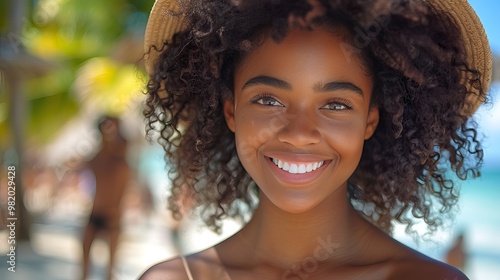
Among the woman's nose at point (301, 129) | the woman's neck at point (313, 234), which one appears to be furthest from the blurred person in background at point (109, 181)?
the woman's nose at point (301, 129)

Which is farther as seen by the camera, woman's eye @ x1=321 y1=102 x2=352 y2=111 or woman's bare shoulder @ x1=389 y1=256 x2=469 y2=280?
woman's eye @ x1=321 y1=102 x2=352 y2=111

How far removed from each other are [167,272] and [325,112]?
723mm

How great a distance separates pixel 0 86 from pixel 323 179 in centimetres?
856

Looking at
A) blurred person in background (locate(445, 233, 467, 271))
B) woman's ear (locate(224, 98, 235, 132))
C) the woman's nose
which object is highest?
the woman's nose

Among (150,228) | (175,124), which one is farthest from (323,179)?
(150,228)

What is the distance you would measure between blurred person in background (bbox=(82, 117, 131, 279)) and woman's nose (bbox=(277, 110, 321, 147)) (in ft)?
16.1

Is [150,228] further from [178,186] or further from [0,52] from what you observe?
[178,186]

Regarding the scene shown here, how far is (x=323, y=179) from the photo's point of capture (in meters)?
2.06

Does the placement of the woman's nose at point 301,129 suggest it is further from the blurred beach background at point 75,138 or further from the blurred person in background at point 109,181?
the blurred person in background at point 109,181

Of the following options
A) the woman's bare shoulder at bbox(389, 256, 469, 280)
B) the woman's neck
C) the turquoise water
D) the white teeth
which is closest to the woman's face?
the white teeth

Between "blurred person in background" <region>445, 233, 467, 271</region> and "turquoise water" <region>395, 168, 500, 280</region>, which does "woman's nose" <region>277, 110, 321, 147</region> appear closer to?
"blurred person in background" <region>445, 233, 467, 271</region>

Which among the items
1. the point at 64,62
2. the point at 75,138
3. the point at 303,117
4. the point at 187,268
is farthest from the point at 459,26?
the point at 75,138

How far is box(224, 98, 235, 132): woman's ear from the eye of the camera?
7.68 ft

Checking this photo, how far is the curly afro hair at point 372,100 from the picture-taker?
6.80ft
